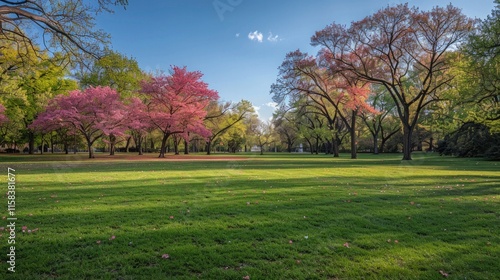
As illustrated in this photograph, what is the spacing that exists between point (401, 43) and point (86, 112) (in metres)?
31.5

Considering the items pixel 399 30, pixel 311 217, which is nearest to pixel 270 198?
pixel 311 217

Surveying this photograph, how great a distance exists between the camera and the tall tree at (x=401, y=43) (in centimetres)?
2328

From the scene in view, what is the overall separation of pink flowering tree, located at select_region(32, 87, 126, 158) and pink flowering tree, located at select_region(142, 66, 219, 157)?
506 centimetres

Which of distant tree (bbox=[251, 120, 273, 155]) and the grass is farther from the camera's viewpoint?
distant tree (bbox=[251, 120, 273, 155])

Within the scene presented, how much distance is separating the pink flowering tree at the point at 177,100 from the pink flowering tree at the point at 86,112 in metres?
5.06

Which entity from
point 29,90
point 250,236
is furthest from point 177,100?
point 250,236

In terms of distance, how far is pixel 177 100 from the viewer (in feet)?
111

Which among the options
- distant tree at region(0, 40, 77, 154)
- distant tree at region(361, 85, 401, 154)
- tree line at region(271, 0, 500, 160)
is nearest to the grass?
tree line at region(271, 0, 500, 160)

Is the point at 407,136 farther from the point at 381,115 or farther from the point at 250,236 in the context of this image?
the point at 381,115

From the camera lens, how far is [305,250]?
4328mm

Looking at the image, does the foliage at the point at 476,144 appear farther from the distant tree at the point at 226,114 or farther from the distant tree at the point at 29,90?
the distant tree at the point at 29,90

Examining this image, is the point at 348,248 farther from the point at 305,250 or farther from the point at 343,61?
the point at 343,61

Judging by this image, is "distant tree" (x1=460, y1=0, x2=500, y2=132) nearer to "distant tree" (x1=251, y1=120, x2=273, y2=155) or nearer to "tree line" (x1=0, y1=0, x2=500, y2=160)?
"tree line" (x1=0, y1=0, x2=500, y2=160)

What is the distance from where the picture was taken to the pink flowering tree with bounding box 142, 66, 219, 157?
33.4 metres
